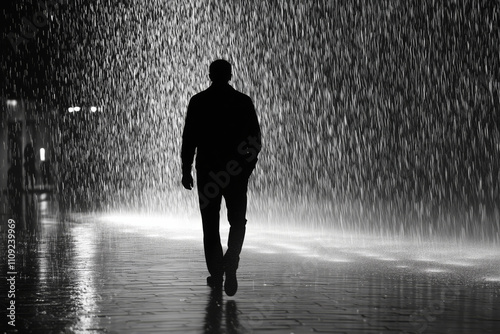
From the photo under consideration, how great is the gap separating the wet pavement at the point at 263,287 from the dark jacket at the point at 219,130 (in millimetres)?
1039

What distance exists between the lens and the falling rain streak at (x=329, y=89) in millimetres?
23922

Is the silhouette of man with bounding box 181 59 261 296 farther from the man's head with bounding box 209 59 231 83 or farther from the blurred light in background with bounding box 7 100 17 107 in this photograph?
the blurred light in background with bounding box 7 100 17 107

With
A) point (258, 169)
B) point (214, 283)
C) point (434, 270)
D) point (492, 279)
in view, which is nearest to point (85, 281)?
point (214, 283)

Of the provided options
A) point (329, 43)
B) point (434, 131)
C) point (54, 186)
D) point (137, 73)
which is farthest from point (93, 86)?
point (434, 131)

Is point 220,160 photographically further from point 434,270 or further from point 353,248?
point 353,248

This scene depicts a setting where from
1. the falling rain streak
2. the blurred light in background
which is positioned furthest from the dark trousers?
the blurred light in background

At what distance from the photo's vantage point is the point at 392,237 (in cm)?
1361

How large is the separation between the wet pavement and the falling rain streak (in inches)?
335

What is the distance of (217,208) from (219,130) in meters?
0.60

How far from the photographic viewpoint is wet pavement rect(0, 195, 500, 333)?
19.6 feet

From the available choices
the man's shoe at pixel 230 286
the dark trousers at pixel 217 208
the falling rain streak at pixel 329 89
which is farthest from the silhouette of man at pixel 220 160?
the falling rain streak at pixel 329 89

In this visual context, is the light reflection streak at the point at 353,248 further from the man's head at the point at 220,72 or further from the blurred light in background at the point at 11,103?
the blurred light in background at the point at 11,103

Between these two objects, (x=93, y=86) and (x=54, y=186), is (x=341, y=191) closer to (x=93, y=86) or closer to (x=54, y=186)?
(x=93, y=86)

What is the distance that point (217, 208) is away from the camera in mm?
7492
